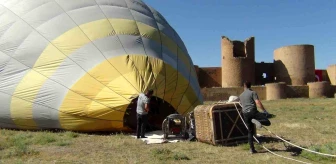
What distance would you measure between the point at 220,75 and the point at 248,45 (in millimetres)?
4855

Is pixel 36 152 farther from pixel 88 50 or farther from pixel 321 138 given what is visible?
pixel 321 138

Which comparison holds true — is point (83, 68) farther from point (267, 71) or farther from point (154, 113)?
point (267, 71)

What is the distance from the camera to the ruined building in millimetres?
38625

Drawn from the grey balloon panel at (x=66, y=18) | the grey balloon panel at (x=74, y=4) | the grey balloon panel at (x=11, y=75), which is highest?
the grey balloon panel at (x=74, y=4)

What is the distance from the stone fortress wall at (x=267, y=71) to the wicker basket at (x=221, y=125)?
2910cm

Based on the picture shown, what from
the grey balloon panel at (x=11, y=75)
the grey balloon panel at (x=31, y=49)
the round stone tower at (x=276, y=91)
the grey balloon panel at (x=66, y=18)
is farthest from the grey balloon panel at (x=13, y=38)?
the round stone tower at (x=276, y=91)

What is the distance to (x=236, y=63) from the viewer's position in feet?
126

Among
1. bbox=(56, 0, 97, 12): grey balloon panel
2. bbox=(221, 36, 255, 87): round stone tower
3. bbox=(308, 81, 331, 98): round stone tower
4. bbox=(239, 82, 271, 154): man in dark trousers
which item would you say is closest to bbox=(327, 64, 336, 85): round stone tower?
bbox=(308, 81, 331, 98): round stone tower

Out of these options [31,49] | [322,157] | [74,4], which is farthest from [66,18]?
[322,157]

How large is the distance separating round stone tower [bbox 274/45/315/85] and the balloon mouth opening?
33.4 m

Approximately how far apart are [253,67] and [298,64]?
4904mm

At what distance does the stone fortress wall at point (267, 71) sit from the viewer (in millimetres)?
35969

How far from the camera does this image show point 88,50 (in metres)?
8.50

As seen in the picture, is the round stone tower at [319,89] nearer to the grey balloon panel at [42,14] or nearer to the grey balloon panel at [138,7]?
the grey balloon panel at [138,7]
